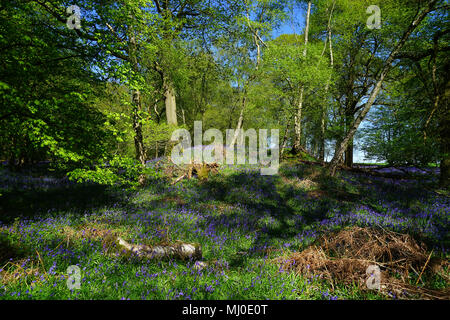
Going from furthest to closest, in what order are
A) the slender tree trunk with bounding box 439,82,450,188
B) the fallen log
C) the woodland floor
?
the slender tree trunk with bounding box 439,82,450,188 < the fallen log < the woodland floor

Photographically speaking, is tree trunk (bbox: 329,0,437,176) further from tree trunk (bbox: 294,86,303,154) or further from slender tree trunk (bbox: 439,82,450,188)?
tree trunk (bbox: 294,86,303,154)

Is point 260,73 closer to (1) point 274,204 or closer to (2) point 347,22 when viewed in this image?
(2) point 347,22

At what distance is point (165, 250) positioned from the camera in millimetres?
3662

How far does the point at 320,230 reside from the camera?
512 centimetres

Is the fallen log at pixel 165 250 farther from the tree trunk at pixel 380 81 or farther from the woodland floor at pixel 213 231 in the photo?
the tree trunk at pixel 380 81

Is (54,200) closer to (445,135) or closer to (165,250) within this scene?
(165,250)

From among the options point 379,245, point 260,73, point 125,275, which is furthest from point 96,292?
point 260,73

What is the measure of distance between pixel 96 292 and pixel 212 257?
6.69 feet

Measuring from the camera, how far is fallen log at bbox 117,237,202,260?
3.54 metres

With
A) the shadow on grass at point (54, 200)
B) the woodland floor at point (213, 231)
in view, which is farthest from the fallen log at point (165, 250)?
the shadow on grass at point (54, 200)

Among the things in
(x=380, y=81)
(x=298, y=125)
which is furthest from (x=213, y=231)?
(x=298, y=125)

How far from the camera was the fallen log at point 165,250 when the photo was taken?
11.6 feet

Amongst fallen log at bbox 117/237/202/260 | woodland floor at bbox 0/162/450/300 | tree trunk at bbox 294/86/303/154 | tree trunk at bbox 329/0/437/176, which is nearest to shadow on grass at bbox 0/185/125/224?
woodland floor at bbox 0/162/450/300

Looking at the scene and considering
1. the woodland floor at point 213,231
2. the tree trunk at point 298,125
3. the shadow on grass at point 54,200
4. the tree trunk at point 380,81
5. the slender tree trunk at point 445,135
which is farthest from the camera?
the tree trunk at point 298,125
